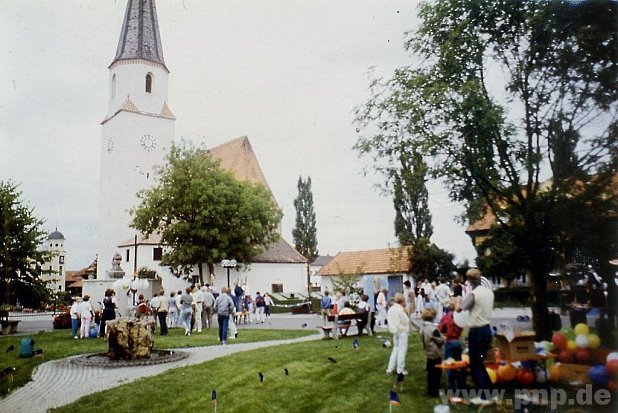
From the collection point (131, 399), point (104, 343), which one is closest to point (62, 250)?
point (104, 343)

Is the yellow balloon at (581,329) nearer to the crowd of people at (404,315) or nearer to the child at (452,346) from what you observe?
the crowd of people at (404,315)

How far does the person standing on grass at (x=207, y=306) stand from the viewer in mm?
13727

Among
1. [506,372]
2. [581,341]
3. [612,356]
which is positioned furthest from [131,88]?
[612,356]

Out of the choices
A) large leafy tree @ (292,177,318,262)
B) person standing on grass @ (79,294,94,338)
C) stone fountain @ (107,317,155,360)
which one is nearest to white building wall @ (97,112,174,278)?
person standing on grass @ (79,294,94,338)

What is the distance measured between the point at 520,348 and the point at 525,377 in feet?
0.91

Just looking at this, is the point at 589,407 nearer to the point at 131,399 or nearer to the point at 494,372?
the point at 494,372

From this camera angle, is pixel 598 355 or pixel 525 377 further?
pixel 525 377

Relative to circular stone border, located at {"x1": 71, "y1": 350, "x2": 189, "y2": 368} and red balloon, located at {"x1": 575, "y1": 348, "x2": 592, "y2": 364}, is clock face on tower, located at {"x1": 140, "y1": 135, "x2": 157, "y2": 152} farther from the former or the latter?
red balloon, located at {"x1": 575, "y1": 348, "x2": 592, "y2": 364}

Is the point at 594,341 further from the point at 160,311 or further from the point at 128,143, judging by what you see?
A: the point at 128,143

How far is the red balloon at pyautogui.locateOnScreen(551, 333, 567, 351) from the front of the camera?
4922mm

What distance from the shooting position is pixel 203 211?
18.9m

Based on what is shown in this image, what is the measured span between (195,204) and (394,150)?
14066mm

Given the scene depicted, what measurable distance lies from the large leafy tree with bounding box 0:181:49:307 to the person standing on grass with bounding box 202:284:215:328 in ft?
17.5

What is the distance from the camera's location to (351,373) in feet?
20.9
